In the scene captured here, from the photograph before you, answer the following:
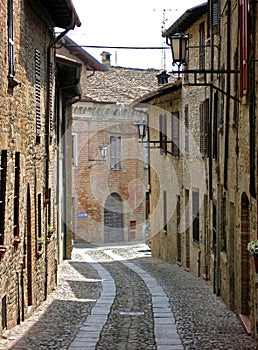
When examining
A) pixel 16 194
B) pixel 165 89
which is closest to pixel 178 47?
pixel 16 194

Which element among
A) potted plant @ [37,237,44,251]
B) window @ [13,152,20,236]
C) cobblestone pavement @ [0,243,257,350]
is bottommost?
cobblestone pavement @ [0,243,257,350]

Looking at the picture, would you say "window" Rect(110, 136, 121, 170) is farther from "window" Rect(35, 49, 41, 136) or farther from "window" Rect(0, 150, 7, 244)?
"window" Rect(0, 150, 7, 244)

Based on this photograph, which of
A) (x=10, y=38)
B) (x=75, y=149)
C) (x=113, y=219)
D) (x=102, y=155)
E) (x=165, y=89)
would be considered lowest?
(x=113, y=219)

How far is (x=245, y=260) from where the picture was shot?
12.0 meters

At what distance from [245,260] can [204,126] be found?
7.52 meters

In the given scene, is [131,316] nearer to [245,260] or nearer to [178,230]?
[245,260]

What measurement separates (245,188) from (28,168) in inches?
163

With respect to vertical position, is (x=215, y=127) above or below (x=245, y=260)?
above

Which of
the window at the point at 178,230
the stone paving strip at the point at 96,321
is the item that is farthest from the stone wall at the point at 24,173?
the window at the point at 178,230

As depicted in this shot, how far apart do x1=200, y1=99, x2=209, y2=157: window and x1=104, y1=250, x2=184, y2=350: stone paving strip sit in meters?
3.79

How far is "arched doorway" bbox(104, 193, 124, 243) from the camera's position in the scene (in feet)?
125

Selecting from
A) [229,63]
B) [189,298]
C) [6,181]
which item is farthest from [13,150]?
[189,298]

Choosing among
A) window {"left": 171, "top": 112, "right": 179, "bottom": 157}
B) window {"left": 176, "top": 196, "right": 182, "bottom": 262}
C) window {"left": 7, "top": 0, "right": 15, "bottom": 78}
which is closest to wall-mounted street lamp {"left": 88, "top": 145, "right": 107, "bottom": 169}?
window {"left": 171, "top": 112, "right": 179, "bottom": 157}

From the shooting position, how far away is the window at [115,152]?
124 ft
